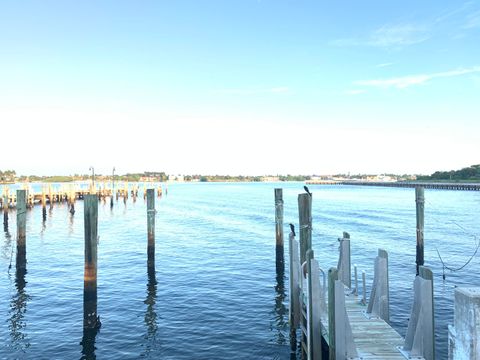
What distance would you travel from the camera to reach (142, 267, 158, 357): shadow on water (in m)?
13.7

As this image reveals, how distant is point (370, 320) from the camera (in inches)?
403

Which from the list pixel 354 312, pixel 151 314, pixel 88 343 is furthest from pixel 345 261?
pixel 88 343

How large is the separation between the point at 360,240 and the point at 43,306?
1088 inches

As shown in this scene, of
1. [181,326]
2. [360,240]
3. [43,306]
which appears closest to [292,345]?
[181,326]

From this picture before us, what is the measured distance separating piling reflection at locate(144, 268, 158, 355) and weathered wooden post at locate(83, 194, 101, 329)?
202 cm

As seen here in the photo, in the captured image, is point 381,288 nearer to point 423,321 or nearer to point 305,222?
point 423,321

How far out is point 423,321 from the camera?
7781 mm

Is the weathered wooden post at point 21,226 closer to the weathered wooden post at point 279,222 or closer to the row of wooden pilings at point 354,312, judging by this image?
the weathered wooden post at point 279,222

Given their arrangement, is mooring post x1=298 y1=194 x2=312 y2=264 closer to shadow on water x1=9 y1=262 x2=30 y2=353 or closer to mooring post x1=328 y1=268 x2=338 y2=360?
mooring post x1=328 y1=268 x2=338 y2=360

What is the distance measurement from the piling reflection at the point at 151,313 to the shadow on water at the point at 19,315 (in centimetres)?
419

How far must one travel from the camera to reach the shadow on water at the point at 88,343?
1271 cm

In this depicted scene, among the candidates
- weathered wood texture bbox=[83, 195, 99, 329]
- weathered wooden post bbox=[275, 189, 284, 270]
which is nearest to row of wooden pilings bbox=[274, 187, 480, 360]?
weathered wooden post bbox=[275, 189, 284, 270]

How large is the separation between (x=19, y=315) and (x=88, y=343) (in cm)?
504

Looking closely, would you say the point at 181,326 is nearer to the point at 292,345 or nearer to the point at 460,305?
the point at 292,345
